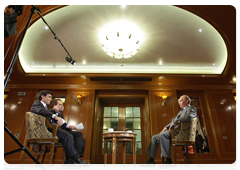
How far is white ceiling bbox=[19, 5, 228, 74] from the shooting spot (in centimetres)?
312

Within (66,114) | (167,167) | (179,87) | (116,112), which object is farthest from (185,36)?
(66,114)

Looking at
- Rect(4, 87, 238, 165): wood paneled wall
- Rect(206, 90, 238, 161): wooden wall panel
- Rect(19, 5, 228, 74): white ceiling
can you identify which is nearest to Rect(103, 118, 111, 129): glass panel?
Rect(4, 87, 238, 165): wood paneled wall

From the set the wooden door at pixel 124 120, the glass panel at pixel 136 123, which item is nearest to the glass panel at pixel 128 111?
the wooden door at pixel 124 120

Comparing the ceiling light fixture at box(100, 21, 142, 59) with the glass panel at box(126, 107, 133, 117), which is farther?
the glass panel at box(126, 107, 133, 117)

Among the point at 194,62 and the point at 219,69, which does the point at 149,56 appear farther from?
the point at 219,69

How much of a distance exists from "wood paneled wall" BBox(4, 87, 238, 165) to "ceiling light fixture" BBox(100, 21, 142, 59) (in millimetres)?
1868

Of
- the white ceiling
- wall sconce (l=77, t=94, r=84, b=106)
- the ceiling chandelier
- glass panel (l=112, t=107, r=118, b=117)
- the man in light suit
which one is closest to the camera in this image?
the man in light suit

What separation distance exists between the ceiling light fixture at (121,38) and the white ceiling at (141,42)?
140 mm

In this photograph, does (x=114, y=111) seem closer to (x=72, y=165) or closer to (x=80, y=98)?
(x=80, y=98)

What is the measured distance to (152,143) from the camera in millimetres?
2990

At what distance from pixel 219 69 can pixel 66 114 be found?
4.96 m

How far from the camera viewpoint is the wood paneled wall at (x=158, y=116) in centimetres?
452

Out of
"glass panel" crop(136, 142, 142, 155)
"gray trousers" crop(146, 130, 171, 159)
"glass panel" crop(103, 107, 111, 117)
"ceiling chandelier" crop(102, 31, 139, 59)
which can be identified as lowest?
"glass panel" crop(136, 142, 142, 155)

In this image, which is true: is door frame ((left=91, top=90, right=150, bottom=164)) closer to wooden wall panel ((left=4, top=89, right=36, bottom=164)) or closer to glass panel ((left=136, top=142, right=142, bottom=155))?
glass panel ((left=136, top=142, right=142, bottom=155))
